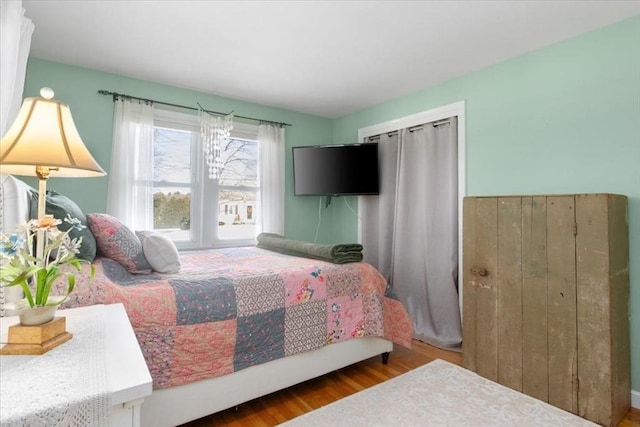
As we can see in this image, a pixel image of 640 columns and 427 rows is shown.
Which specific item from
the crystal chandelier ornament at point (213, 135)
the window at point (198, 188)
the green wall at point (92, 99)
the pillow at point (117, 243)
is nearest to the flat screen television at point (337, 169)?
the window at point (198, 188)

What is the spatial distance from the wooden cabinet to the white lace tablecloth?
233 centimetres

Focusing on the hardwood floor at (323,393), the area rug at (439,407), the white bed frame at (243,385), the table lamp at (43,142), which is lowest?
the hardwood floor at (323,393)

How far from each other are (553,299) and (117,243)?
2603 mm

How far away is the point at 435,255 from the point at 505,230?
2.94 ft

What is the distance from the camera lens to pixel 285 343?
2020mm

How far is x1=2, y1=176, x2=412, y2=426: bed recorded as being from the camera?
160cm

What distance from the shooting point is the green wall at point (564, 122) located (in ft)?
6.70

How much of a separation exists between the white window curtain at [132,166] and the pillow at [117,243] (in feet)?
3.86

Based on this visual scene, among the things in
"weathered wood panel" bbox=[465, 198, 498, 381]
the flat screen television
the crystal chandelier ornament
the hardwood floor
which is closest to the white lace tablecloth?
the hardwood floor

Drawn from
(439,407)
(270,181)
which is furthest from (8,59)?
(439,407)

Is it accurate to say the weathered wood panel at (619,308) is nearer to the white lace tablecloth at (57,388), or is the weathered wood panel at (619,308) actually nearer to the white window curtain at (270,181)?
the white lace tablecloth at (57,388)

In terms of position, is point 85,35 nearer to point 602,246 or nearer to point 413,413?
point 413,413

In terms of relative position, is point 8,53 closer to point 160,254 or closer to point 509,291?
point 160,254

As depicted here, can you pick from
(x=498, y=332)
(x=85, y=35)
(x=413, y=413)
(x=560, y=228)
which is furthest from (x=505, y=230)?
(x=85, y=35)
